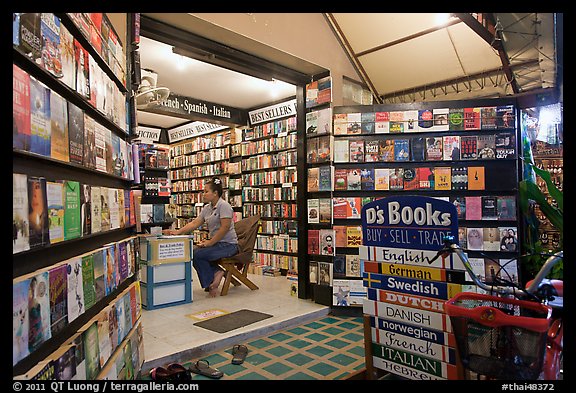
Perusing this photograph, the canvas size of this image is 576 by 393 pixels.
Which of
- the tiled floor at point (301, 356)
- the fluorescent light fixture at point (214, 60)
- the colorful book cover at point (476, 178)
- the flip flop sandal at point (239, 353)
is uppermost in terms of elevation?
the fluorescent light fixture at point (214, 60)

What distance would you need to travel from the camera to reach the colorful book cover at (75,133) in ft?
4.55

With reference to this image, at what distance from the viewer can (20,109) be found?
102cm

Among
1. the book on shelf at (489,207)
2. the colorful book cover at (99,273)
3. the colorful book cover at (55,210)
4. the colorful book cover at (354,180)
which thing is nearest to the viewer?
the colorful book cover at (55,210)

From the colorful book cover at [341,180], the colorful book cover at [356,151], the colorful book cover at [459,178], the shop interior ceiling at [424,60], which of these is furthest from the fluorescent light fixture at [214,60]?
the colorful book cover at [459,178]

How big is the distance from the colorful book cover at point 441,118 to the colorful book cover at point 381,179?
71 centimetres

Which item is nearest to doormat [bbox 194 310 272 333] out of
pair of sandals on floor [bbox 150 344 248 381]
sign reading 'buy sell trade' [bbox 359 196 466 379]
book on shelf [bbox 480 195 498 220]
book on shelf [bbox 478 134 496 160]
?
pair of sandals on floor [bbox 150 344 248 381]

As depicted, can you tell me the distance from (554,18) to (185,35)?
3067mm

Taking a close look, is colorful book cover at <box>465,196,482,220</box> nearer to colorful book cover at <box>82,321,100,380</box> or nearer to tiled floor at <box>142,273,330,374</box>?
tiled floor at <box>142,273,330,374</box>

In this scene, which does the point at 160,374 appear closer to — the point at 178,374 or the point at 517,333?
the point at 178,374

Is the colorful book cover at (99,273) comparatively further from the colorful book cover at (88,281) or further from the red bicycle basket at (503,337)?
the red bicycle basket at (503,337)

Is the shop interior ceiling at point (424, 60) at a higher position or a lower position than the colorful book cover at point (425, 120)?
higher

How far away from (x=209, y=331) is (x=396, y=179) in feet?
8.17

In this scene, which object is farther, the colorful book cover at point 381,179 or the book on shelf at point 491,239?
the colorful book cover at point 381,179
